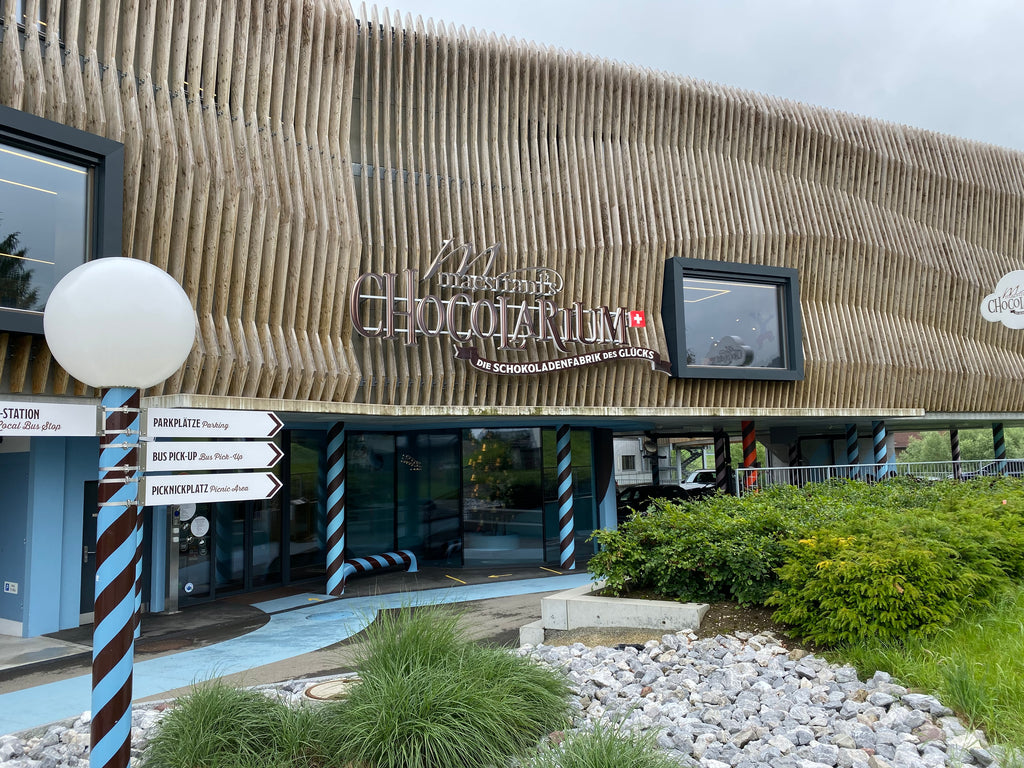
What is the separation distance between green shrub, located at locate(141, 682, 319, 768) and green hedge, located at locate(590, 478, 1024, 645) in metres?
4.30

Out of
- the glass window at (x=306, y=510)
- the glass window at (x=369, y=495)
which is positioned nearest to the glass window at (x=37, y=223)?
the glass window at (x=306, y=510)

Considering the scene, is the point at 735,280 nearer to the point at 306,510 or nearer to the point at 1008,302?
the point at 1008,302

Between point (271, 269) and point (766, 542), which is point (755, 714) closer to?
point (766, 542)

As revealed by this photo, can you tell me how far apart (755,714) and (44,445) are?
10068mm

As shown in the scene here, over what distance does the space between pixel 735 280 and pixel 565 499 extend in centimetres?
644

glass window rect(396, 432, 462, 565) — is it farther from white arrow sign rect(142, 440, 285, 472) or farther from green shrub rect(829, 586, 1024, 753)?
white arrow sign rect(142, 440, 285, 472)

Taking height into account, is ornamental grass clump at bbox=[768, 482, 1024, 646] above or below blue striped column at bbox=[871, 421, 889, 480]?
below

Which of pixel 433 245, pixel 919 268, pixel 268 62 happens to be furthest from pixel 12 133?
pixel 919 268

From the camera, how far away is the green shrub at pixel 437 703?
427cm

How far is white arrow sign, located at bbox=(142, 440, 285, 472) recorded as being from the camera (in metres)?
3.90

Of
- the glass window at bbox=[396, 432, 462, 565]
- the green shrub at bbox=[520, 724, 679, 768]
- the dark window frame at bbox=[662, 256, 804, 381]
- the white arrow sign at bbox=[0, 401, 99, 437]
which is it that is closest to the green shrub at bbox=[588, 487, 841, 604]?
the green shrub at bbox=[520, 724, 679, 768]

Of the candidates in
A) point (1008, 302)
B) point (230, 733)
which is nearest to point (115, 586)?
point (230, 733)

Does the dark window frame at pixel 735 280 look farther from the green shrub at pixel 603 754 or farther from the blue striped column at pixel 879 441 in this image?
the green shrub at pixel 603 754

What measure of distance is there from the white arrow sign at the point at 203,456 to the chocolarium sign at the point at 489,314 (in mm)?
7743
